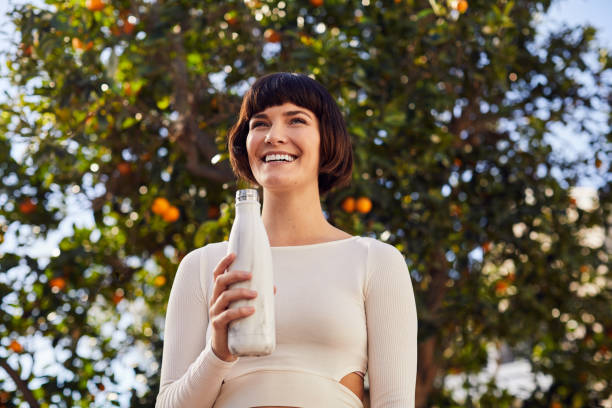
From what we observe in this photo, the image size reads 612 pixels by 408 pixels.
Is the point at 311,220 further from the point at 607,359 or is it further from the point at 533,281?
the point at 607,359

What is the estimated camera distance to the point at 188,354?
5.32 feet

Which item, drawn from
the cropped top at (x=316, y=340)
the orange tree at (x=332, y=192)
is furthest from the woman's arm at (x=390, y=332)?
the orange tree at (x=332, y=192)

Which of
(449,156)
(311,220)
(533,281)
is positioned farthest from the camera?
(533,281)

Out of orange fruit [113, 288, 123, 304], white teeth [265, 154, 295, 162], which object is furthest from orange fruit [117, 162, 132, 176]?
white teeth [265, 154, 295, 162]

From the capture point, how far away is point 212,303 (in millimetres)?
1370

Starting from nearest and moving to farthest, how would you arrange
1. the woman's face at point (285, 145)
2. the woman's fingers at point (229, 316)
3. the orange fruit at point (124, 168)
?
the woman's fingers at point (229, 316), the woman's face at point (285, 145), the orange fruit at point (124, 168)

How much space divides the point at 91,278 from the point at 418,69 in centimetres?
209

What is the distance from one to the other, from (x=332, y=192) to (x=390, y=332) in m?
1.89

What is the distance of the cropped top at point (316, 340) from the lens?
1.53 metres

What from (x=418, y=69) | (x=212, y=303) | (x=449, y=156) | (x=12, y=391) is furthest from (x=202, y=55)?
(x=212, y=303)

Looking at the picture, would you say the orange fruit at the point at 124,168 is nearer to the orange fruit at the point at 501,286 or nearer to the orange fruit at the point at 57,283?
the orange fruit at the point at 57,283

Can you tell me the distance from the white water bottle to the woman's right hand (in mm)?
11

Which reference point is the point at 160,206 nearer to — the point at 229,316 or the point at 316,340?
the point at 316,340

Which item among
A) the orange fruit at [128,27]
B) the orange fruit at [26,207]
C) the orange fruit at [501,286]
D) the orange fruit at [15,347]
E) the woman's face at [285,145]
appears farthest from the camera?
the orange fruit at [501,286]
